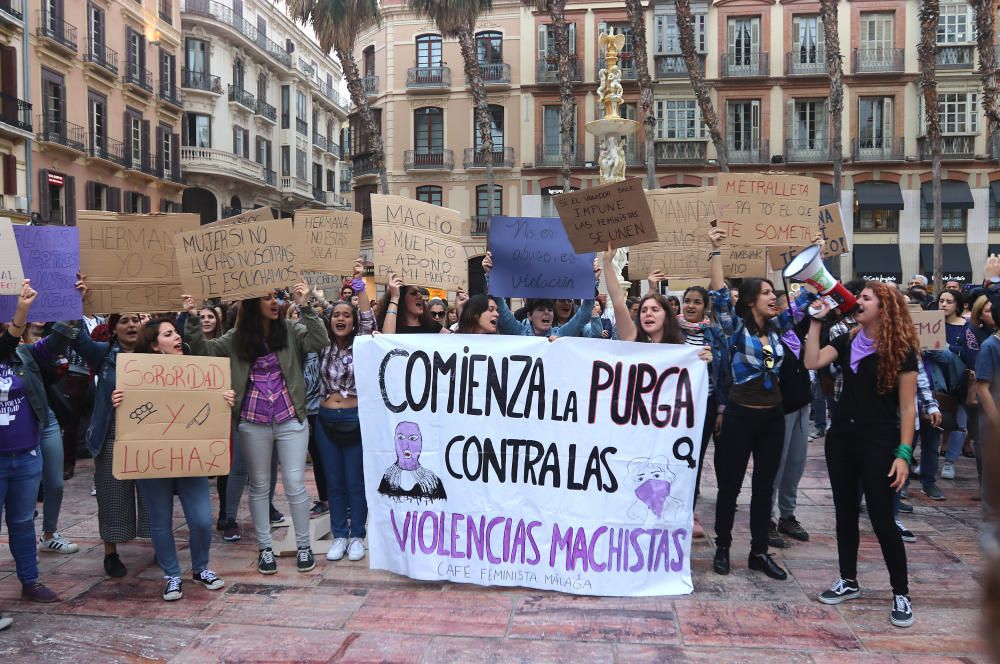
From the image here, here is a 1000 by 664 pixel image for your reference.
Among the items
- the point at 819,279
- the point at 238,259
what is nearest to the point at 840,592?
the point at 819,279

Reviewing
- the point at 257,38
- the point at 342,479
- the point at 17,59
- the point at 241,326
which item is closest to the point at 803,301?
the point at 342,479

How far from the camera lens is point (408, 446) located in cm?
501

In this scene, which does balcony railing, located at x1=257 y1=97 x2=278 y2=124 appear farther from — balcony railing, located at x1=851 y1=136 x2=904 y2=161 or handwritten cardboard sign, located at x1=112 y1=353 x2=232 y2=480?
handwritten cardboard sign, located at x1=112 y1=353 x2=232 y2=480

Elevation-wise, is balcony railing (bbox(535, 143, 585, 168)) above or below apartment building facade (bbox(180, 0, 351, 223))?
below

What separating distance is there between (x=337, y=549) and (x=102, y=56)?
29.9 metres

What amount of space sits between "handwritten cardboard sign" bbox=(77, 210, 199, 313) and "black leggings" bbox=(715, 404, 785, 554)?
13.7 feet

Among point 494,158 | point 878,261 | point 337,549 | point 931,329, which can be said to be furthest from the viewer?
point 494,158

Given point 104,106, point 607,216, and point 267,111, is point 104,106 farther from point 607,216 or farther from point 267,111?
point 607,216

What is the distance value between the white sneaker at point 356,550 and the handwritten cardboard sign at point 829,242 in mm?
4646

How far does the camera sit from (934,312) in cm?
731

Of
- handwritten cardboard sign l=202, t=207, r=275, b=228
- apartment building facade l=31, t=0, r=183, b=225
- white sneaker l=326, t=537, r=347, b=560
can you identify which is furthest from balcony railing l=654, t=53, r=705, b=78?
white sneaker l=326, t=537, r=347, b=560

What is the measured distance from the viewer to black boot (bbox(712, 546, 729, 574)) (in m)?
5.06

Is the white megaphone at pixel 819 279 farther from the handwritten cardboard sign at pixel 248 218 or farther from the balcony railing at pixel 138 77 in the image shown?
the balcony railing at pixel 138 77

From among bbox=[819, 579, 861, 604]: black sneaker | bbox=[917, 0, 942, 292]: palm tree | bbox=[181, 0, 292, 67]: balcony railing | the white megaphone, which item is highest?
bbox=[181, 0, 292, 67]: balcony railing
